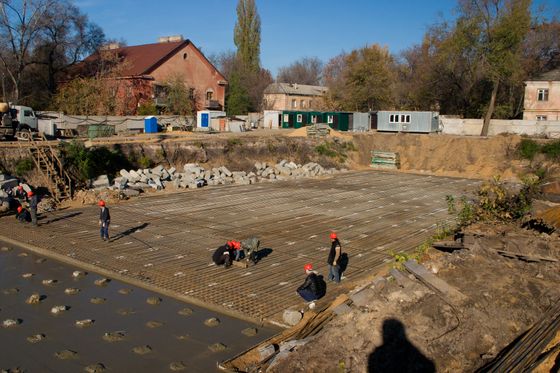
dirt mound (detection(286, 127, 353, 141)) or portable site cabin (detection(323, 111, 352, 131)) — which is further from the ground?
portable site cabin (detection(323, 111, 352, 131))

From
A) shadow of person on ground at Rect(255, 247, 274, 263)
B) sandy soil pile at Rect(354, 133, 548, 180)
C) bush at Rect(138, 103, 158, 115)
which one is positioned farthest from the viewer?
bush at Rect(138, 103, 158, 115)

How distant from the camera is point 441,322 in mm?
9688

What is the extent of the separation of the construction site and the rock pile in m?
0.17

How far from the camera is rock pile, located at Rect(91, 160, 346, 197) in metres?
27.6

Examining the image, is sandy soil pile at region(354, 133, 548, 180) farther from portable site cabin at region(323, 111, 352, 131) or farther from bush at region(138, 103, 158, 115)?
bush at region(138, 103, 158, 115)

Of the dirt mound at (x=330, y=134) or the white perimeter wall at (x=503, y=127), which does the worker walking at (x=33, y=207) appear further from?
the white perimeter wall at (x=503, y=127)

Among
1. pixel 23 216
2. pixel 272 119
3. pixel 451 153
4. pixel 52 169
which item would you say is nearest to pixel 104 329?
pixel 23 216

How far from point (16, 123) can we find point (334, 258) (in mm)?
24547

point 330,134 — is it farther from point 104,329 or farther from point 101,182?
point 104,329

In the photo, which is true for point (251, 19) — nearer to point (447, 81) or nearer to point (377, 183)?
point (447, 81)

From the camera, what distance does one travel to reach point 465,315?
390 inches

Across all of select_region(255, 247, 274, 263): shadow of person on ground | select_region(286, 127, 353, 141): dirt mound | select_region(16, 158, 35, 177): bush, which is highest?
select_region(286, 127, 353, 141): dirt mound

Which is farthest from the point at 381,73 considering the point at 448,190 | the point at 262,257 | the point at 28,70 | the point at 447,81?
the point at 262,257

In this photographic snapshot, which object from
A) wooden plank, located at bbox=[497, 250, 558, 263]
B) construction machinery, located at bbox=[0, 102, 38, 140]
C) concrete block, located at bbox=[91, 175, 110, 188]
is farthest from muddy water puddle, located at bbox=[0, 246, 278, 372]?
construction machinery, located at bbox=[0, 102, 38, 140]
